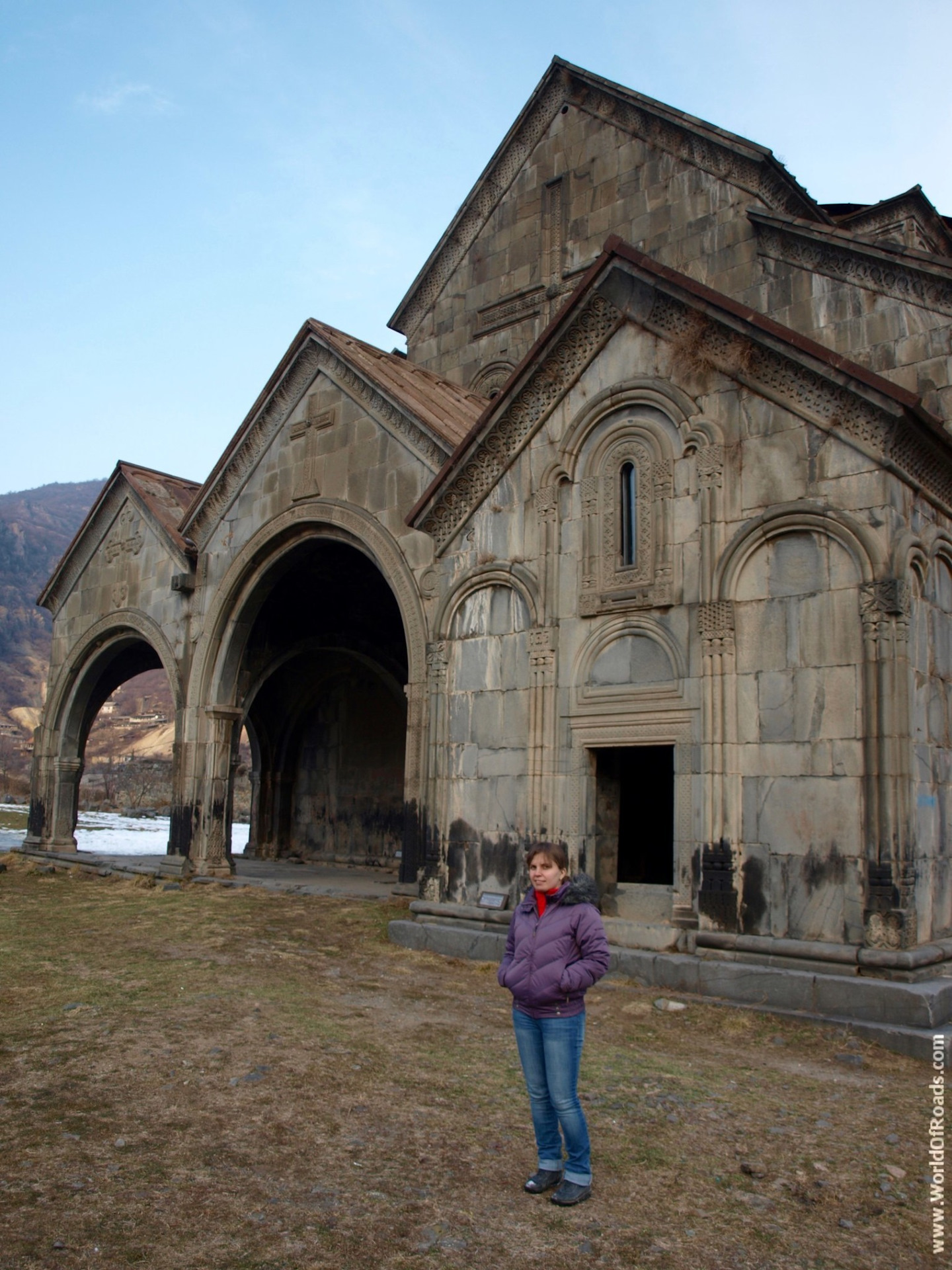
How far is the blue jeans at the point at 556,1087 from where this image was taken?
13.2 ft

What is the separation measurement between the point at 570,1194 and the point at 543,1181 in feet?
0.52

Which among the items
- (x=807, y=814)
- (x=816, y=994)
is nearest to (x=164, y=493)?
(x=807, y=814)

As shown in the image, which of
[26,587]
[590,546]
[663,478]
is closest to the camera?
[663,478]

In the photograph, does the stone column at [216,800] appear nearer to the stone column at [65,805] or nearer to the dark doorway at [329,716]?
the dark doorway at [329,716]

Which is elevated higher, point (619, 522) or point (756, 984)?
point (619, 522)

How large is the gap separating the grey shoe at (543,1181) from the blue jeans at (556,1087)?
19 mm

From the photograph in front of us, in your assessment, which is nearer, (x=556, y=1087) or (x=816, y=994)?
(x=556, y=1087)

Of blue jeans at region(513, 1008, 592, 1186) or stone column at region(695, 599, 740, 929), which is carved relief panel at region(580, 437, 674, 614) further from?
blue jeans at region(513, 1008, 592, 1186)

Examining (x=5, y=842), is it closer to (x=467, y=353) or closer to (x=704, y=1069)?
(x=467, y=353)

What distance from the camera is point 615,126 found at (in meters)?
13.8

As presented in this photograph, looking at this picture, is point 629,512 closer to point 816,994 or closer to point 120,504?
point 816,994

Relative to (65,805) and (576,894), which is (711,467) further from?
(65,805)

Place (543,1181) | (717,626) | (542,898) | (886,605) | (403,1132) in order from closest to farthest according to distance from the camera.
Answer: (543,1181) < (542,898) < (403,1132) < (886,605) < (717,626)

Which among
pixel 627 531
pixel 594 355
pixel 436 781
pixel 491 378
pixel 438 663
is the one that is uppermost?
pixel 491 378
